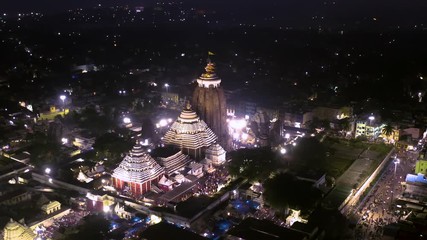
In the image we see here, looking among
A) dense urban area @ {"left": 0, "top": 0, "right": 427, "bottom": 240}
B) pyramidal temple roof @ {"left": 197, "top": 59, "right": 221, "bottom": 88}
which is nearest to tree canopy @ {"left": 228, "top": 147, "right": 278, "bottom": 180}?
dense urban area @ {"left": 0, "top": 0, "right": 427, "bottom": 240}

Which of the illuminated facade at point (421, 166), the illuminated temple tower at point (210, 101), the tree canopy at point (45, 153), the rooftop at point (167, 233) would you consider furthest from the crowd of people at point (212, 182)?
the illuminated facade at point (421, 166)

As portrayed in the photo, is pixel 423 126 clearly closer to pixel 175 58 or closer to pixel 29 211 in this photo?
pixel 29 211

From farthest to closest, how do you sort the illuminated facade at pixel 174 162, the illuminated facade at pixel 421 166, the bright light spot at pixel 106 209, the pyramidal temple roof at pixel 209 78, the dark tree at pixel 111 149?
the pyramidal temple roof at pixel 209 78
the dark tree at pixel 111 149
the illuminated facade at pixel 421 166
the illuminated facade at pixel 174 162
the bright light spot at pixel 106 209

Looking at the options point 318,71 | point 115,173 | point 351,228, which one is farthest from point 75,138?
point 318,71

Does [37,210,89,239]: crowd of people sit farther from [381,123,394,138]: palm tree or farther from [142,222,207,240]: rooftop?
[381,123,394,138]: palm tree

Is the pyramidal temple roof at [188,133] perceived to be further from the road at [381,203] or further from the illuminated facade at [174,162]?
the road at [381,203]
